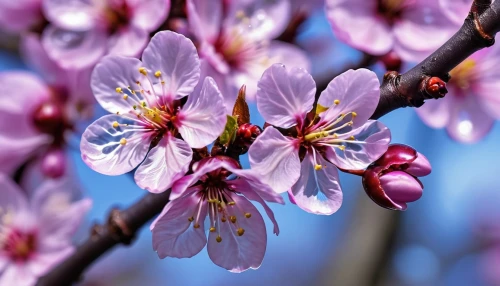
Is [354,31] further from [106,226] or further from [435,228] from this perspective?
[435,228]

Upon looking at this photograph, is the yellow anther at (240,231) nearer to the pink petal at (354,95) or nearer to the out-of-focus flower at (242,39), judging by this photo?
the pink petal at (354,95)

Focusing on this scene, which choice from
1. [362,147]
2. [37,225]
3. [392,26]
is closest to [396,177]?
[362,147]

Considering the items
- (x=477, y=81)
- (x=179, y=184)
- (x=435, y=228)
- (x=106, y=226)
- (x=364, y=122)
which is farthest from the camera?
(x=435, y=228)

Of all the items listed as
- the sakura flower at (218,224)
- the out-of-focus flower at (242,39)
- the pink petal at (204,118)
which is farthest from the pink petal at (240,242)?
the out-of-focus flower at (242,39)

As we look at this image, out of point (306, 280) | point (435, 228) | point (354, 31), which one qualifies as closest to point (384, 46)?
point (354, 31)

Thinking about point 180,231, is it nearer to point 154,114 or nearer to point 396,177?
point 154,114

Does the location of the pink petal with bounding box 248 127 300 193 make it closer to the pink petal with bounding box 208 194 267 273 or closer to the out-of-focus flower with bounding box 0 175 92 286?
the pink petal with bounding box 208 194 267 273
